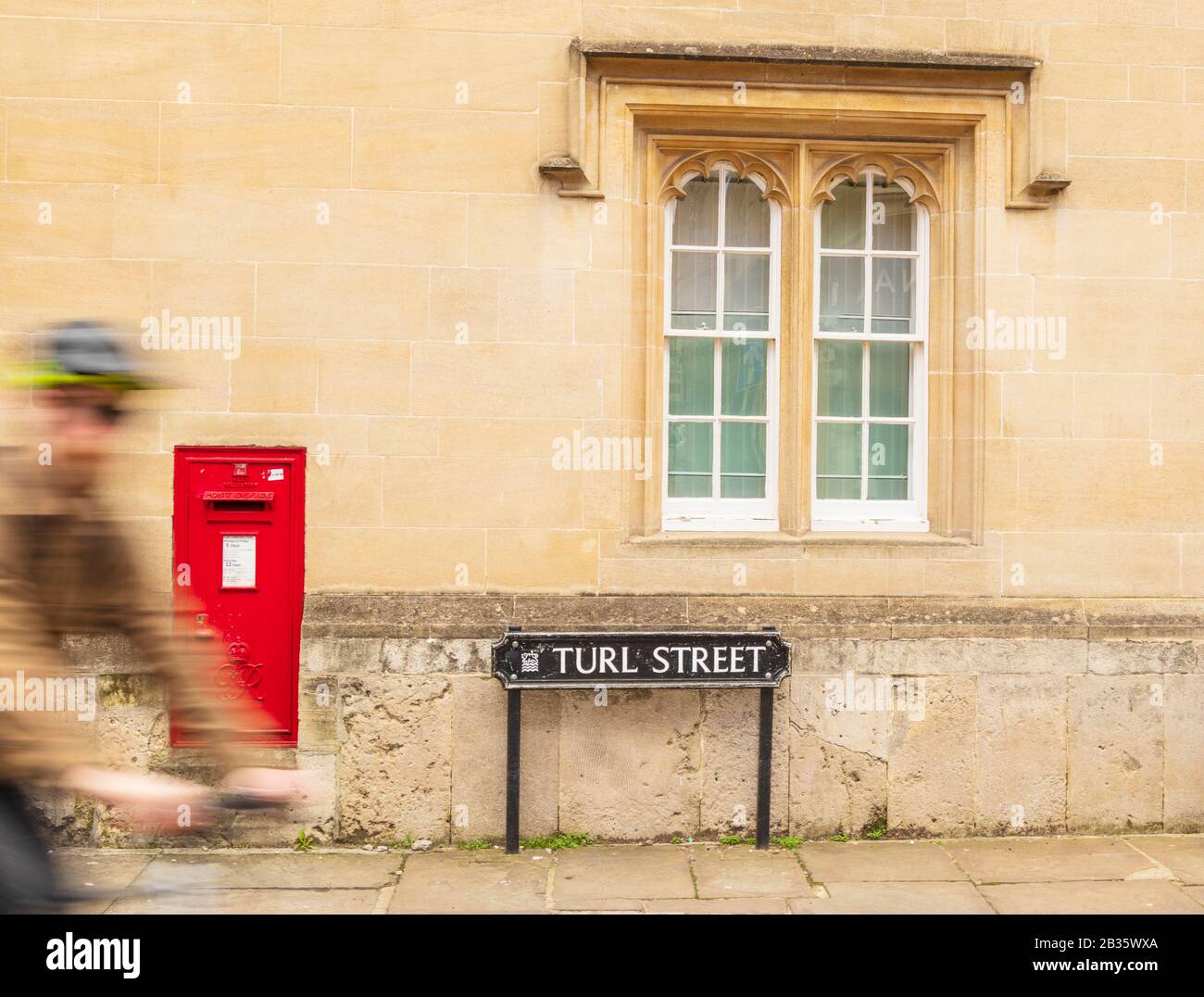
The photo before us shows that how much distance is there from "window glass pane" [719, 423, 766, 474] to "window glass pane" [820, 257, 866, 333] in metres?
0.73

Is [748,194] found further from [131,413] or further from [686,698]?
[131,413]

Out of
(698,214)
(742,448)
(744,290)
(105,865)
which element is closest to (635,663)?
(742,448)

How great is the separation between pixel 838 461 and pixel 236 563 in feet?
11.3

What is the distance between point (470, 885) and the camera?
5.76 metres

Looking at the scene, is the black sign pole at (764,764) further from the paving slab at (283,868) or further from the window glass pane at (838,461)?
the paving slab at (283,868)

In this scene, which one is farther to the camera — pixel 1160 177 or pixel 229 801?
pixel 1160 177

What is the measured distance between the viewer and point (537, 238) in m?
6.36

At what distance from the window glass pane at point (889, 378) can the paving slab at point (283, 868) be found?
372cm

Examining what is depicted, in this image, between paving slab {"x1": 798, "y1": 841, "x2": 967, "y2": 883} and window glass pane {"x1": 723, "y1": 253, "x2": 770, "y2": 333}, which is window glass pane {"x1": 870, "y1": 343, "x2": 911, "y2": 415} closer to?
window glass pane {"x1": 723, "y1": 253, "x2": 770, "y2": 333}

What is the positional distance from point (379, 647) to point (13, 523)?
129 inches

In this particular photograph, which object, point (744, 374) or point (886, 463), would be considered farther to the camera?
point (886, 463)

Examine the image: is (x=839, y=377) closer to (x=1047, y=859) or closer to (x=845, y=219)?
(x=845, y=219)

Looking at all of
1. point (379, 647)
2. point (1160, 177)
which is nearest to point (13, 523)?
point (379, 647)

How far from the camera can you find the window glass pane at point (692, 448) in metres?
6.81
